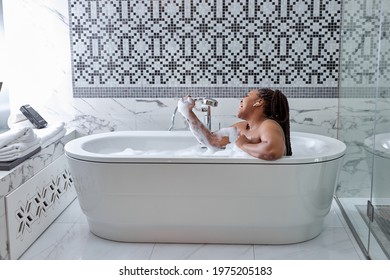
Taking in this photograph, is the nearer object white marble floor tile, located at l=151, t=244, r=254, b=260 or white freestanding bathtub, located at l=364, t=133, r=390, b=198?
white freestanding bathtub, located at l=364, t=133, r=390, b=198

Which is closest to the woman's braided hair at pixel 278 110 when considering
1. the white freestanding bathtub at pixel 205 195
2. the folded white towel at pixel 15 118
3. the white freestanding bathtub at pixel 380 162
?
the white freestanding bathtub at pixel 205 195

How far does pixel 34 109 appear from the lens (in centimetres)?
433

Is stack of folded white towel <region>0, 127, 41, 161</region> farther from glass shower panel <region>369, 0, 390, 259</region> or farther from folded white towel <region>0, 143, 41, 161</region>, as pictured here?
glass shower panel <region>369, 0, 390, 259</region>

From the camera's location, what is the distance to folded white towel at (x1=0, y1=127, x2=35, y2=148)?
10.7 feet

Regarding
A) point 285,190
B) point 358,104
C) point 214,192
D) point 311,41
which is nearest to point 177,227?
point 214,192

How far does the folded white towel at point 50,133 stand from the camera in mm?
3775

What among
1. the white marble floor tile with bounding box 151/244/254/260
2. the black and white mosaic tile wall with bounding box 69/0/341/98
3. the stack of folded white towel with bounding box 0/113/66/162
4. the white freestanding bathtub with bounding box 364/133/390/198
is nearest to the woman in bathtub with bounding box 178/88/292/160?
the white freestanding bathtub with bounding box 364/133/390/198

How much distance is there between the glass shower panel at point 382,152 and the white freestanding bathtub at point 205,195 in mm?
285

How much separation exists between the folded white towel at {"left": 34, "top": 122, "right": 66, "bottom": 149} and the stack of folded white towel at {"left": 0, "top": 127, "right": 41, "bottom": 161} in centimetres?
22

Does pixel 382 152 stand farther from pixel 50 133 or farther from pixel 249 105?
pixel 50 133

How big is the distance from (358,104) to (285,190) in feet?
2.80

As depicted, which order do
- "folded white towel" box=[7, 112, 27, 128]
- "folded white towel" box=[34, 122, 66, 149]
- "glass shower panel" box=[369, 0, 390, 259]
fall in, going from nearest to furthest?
"glass shower panel" box=[369, 0, 390, 259] → "folded white towel" box=[34, 122, 66, 149] → "folded white towel" box=[7, 112, 27, 128]

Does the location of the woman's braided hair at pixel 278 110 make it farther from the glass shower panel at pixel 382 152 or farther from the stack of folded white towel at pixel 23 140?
the stack of folded white towel at pixel 23 140
